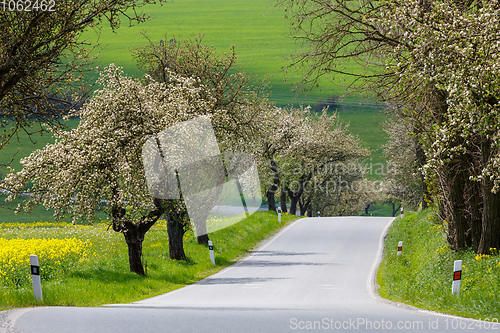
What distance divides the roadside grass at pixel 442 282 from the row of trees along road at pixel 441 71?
78 cm

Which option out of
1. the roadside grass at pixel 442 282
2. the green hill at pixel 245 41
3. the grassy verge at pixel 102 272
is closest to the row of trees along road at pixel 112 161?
the grassy verge at pixel 102 272

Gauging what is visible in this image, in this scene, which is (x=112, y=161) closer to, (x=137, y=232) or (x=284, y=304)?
(x=137, y=232)

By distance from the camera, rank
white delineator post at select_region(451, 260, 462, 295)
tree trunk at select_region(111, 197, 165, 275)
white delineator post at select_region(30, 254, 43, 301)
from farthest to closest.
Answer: tree trunk at select_region(111, 197, 165, 275), white delineator post at select_region(30, 254, 43, 301), white delineator post at select_region(451, 260, 462, 295)

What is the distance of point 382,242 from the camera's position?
2589 cm

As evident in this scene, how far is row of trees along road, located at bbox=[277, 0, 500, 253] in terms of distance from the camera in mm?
8133

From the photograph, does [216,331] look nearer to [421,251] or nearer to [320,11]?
[320,11]

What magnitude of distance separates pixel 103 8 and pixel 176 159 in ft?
22.4

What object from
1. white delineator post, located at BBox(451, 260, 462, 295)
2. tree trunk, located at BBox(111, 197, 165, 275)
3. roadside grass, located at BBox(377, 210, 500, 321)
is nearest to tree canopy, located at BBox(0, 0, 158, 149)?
tree trunk, located at BBox(111, 197, 165, 275)

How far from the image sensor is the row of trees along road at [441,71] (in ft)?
26.7

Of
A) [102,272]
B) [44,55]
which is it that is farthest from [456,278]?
[102,272]

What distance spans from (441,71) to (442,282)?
5410 millimetres

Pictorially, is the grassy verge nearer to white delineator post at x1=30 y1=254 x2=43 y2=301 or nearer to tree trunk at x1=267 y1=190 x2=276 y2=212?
white delineator post at x1=30 y1=254 x2=43 y2=301

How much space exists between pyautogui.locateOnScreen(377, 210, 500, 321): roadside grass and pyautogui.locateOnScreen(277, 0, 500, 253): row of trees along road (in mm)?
782

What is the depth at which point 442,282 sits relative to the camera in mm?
11828
